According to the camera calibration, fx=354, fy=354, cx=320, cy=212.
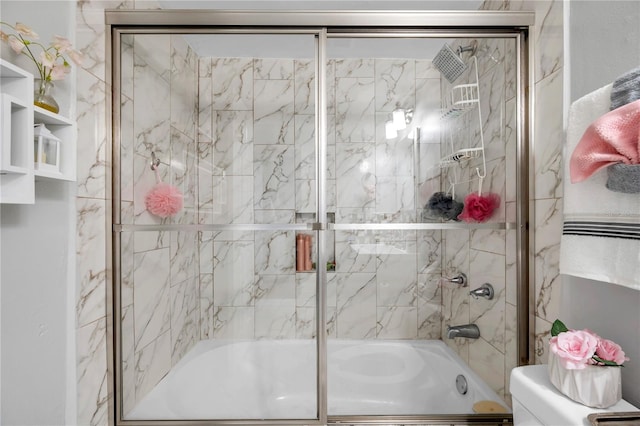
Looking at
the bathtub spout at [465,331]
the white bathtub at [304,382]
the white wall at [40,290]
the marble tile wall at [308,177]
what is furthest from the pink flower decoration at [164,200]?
the bathtub spout at [465,331]

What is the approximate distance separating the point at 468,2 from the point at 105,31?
1685 mm

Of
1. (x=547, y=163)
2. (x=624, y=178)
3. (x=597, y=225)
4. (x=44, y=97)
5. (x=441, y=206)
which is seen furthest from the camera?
(x=441, y=206)

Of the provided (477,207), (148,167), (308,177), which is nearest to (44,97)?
(148,167)

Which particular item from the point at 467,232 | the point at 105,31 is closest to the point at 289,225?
the point at 467,232

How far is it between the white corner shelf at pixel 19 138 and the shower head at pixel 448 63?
141cm

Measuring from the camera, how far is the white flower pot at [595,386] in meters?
0.93

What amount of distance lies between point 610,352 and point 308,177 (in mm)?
1100

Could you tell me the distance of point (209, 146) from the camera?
146 centimetres

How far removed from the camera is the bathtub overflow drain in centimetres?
152

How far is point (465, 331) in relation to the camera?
1.52m

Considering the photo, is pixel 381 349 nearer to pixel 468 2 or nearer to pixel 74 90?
pixel 74 90

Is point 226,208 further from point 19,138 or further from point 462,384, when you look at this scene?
point 462,384

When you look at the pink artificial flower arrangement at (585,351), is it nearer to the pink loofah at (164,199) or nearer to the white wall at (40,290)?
the pink loofah at (164,199)

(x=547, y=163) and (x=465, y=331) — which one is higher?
(x=547, y=163)
